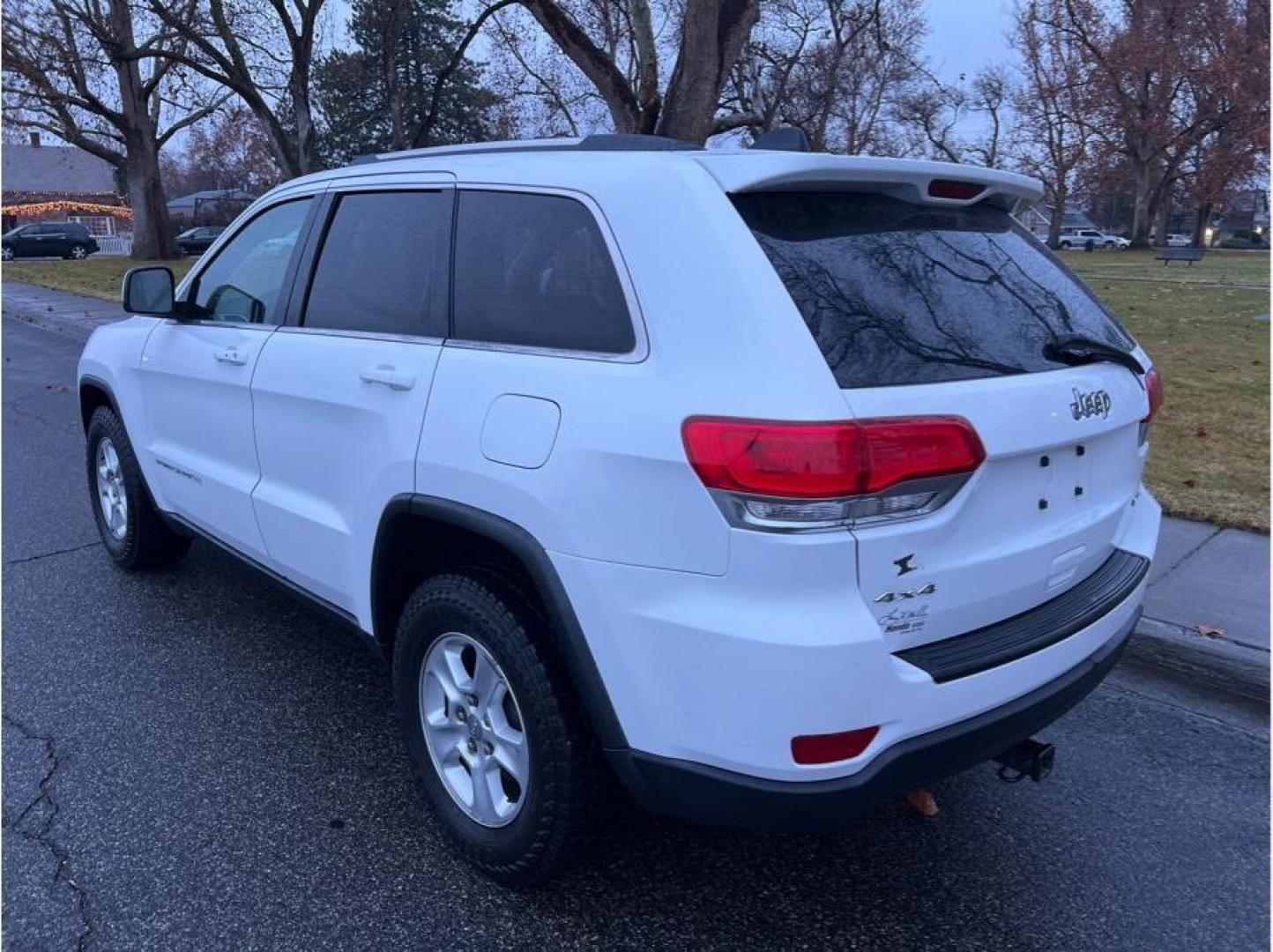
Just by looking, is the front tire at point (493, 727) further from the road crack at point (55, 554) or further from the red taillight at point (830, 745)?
the road crack at point (55, 554)

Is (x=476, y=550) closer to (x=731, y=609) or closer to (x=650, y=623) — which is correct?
(x=650, y=623)

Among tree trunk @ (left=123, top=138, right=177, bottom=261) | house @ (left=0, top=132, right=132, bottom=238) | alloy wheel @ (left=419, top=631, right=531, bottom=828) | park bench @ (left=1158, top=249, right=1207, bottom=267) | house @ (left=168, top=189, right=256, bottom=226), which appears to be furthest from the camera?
house @ (left=0, top=132, right=132, bottom=238)

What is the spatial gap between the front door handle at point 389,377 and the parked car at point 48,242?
157 ft

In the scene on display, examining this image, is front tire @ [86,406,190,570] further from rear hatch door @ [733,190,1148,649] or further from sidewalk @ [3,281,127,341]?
sidewalk @ [3,281,127,341]

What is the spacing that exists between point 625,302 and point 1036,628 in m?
1.23

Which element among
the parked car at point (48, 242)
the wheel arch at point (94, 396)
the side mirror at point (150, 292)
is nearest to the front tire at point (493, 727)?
the side mirror at point (150, 292)

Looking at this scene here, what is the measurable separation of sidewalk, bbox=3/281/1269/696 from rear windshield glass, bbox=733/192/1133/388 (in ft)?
5.97

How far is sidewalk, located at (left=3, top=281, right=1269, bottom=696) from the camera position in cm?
381

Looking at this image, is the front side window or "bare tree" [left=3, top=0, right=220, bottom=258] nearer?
the front side window

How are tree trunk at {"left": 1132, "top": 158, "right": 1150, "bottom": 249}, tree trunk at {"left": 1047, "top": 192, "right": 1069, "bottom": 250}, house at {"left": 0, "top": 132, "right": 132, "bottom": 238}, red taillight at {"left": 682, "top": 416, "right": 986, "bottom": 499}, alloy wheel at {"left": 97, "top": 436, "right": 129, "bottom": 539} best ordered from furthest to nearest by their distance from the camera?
1. house at {"left": 0, "top": 132, "right": 132, "bottom": 238}
2. tree trunk at {"left": 1047, "top": 192, "right": 1069, "bottom": 250}
3. tree trunk at {"left": 1132, "top": 158, "right": 1150, "bottom": 249}
4. alloy wheel at {"left": 97, "top": 436, "right": 129, "bottom": 539}
5. red taillight at {"left": 682, "top": 416, "right": 986, "bottom": 499}

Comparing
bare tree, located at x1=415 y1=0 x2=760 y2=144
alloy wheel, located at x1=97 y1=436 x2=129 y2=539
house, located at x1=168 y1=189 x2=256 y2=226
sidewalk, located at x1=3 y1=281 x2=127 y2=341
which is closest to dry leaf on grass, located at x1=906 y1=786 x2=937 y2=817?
alloy wheel, located at x1=97 y1=436 x2=129 y2=539

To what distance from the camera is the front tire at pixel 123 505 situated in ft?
15.0

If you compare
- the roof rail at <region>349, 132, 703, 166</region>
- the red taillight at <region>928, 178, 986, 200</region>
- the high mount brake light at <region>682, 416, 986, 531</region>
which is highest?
the roof rail at <region>349, 132, 703, 166</region>

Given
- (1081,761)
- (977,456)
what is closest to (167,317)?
(977,456)
